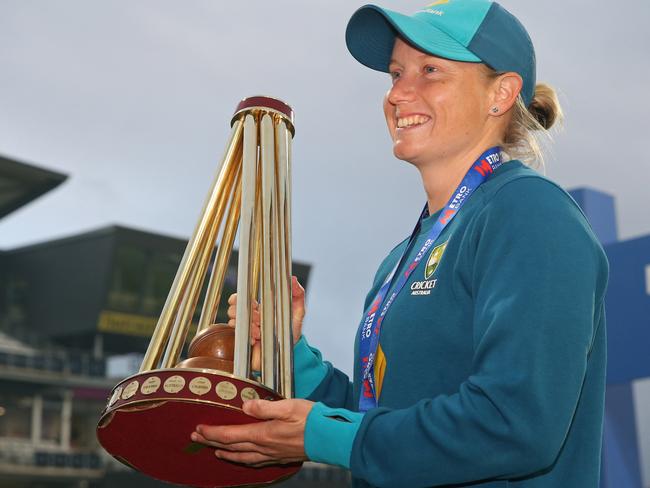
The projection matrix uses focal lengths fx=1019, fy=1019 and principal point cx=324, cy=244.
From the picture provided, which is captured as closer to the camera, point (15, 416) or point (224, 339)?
point (224, 339)

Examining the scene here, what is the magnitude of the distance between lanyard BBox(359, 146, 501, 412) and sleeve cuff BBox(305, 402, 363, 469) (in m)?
0.30

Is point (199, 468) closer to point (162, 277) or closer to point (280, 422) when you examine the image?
point (280, 422)

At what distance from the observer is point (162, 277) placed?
172 ft

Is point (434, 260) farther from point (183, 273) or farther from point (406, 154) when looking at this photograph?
point (183, 273)

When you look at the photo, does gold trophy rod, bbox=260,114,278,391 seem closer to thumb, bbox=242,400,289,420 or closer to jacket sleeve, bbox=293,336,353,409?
thumb, bbox=242,400,289,420

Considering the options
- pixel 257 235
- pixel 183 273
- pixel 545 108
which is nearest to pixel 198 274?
pixel 183 273

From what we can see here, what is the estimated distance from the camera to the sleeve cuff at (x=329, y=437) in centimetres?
195

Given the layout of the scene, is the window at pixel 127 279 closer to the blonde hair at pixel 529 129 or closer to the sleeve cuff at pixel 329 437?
the blonde hair at pixel 529 129

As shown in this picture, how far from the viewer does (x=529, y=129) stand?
2494 millimetres

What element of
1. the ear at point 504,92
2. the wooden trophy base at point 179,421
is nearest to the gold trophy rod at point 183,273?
the wooden trophy base at point 179,421

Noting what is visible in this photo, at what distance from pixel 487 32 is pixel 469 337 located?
72cm

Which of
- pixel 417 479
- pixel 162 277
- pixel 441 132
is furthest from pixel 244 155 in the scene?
pixel 162 277

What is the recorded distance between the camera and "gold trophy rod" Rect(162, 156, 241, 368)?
221 centimetres

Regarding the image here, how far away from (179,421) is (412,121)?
0.88m
